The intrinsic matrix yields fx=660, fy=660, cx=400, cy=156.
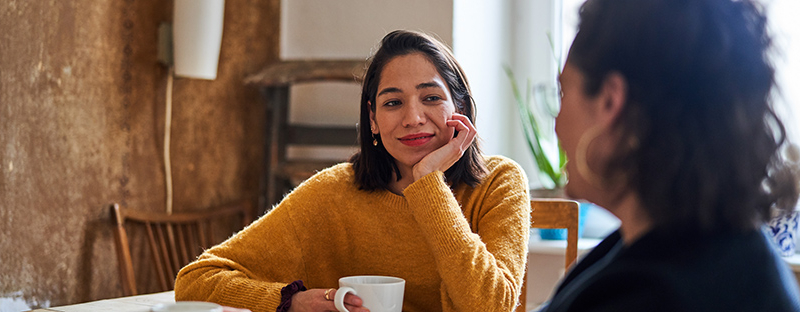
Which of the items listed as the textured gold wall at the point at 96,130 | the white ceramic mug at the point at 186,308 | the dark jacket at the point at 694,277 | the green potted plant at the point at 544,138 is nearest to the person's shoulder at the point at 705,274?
the dark jacket at the point at 694,277

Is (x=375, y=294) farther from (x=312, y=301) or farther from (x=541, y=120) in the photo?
(x=541, y=120)

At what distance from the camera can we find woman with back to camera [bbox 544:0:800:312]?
1.35 feet

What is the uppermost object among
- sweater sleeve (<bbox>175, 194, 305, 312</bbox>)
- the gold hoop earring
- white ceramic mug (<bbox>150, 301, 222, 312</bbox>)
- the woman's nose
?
the gold hoop earring

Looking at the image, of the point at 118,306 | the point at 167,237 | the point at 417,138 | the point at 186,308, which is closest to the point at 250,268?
the point at 118,306

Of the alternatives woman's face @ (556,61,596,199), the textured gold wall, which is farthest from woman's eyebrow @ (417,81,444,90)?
the textured gold wall

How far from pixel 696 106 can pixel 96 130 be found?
1.78 m

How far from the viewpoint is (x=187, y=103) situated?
2119 millimetres

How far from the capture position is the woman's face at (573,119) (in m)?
0.47

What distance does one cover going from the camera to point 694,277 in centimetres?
41

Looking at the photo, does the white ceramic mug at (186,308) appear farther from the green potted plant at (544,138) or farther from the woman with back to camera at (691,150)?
the green potted plant at (544,138)

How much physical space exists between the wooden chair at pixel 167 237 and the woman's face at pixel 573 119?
1592 mm

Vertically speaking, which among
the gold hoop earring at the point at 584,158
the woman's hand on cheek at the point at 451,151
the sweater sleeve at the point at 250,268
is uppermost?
the gold hoop earring at the point at 584,158

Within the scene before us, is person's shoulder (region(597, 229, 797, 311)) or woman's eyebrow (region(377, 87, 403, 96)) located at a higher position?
woman's eyebrow (region(377, 87, 403, 96))

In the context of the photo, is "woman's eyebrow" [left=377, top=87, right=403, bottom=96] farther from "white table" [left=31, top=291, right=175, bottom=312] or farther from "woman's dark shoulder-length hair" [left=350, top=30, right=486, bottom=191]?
"white table" [left=31, top=291, right=175, bottom=312]
